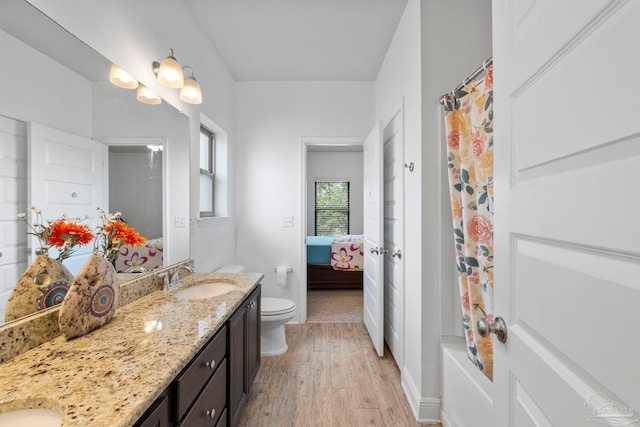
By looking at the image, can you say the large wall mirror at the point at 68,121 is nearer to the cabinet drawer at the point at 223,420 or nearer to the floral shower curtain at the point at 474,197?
the cabinet drawer at the point at 223,420

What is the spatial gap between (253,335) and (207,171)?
5.11ft

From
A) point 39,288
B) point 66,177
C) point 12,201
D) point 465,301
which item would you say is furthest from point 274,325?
point 12,201

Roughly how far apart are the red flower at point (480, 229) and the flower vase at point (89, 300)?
1.62m

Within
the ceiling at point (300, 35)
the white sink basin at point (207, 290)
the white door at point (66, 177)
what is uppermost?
the ceiling at point (300, 35)

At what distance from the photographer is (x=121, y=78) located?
1.50m

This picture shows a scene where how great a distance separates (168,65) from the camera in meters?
1.72

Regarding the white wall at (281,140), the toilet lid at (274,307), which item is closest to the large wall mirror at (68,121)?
the toilet lid at (274,307)

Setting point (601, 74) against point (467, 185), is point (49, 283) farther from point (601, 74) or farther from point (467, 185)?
point (467, 185)

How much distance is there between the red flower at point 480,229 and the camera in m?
1.38

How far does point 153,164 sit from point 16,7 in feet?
2.72

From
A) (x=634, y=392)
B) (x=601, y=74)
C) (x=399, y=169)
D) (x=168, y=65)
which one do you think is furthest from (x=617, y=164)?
(x=168, y=65)

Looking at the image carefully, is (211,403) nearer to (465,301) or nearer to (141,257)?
(141,257)

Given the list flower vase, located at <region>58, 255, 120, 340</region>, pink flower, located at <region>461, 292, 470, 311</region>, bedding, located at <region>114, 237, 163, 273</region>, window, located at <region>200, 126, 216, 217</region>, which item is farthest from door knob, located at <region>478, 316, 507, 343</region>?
window, located at <region>200, 126, 216, 217</region>

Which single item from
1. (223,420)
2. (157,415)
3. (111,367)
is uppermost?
(111,367)
